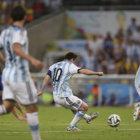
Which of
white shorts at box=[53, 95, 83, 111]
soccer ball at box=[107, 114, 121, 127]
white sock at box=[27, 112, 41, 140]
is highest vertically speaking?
white sock at box=[27, 112, 41, 140]

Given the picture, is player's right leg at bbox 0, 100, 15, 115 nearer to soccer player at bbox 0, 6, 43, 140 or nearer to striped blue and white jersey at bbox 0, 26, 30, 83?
soccer player at bbox 0, 6, 43, 140

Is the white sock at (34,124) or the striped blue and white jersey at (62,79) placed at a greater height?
the white sock at (34,124)

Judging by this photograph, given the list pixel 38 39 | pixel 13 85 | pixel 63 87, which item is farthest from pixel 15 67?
pixel 38 39

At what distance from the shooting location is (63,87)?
11.2 m

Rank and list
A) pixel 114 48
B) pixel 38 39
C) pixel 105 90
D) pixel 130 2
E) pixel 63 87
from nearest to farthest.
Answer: pixel 63 87 → pixel 105 90 → pixel 114 48 → pixel 38 39 → pixel 130 2

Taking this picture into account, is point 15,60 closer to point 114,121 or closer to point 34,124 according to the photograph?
point 34,124

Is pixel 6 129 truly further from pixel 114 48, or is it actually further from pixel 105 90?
pixel 114 48

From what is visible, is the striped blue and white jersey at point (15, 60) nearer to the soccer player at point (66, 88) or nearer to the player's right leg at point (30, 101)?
the player's right leg at point (30, 101)

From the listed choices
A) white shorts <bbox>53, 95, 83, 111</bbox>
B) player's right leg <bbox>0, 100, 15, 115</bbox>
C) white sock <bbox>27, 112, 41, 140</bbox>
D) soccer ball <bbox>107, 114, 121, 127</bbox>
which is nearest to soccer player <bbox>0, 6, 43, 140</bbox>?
white sock <bbox>27, 112, 41, 140</bbox>

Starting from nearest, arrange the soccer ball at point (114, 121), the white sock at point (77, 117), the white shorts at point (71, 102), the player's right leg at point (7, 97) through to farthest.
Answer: the player's right leg at point (7, 97), the white sock at point (77, 117), the white shorts at point (71, 102), the soccer ball at point (114, 121)

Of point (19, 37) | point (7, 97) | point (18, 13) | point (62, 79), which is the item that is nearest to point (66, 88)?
point (62, 79)

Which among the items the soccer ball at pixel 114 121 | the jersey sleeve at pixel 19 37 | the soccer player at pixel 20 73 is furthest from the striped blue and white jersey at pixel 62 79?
the jersey sleeve at pixel 19 37

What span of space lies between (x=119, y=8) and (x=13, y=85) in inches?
809

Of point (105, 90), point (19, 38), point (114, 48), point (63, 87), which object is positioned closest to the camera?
point (19, 38)
